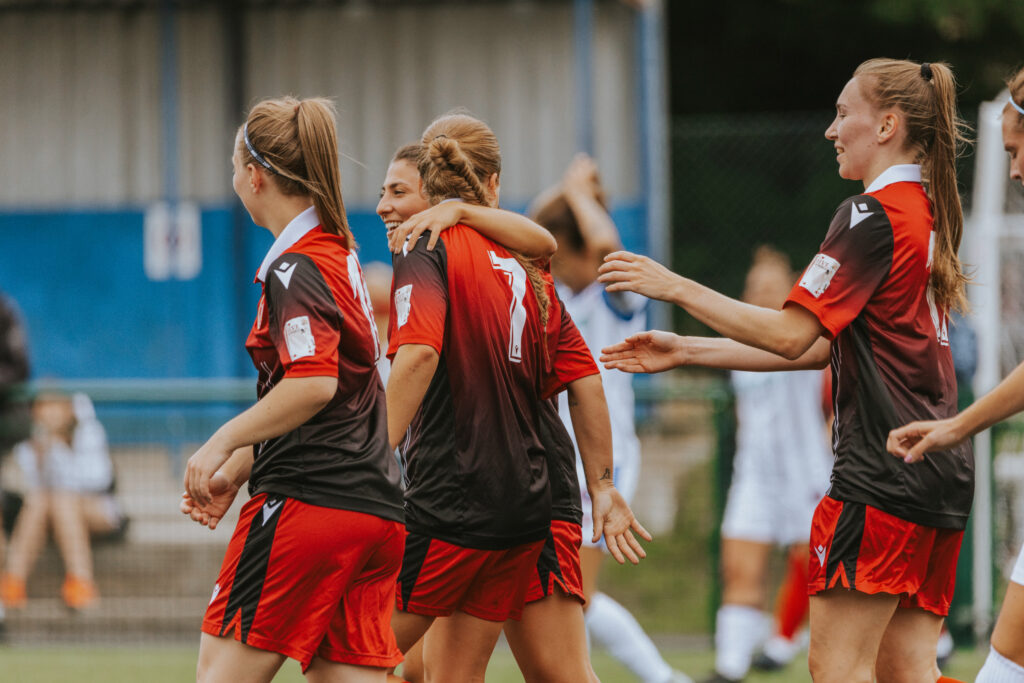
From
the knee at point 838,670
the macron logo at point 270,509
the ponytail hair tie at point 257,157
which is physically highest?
the ponytail hair tie at point 257,157

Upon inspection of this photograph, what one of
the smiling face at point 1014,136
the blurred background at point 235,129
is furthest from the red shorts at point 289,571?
the blurred background at point 235,129

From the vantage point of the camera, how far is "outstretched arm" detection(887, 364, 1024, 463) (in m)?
3.50

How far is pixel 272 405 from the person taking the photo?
11.8 feet

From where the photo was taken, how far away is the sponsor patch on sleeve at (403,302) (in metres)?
3.90

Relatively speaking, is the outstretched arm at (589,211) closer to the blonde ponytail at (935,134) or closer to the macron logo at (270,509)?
the blonde ponytail at (935,134)

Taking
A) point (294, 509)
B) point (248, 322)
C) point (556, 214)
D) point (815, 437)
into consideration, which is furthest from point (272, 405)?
point (248, 322)

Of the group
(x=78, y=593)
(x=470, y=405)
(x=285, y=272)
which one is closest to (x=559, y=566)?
(x=470, y=405)

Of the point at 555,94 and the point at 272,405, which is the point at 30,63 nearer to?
the point at 555,94

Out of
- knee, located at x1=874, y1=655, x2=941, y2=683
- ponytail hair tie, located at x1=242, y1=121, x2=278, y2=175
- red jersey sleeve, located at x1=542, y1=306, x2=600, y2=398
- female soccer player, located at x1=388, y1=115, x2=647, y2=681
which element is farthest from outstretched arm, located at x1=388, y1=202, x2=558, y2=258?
knee, located at x1=874, y1=655, x2=941, y2=683

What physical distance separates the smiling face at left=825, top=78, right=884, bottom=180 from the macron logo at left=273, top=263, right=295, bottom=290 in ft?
5.18

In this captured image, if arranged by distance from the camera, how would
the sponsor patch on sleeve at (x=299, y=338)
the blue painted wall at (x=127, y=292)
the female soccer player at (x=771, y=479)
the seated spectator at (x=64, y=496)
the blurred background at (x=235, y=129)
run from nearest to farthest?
the sponsor patch on sleeve at (x=299, y=338)
the female soccer player at (x=771, y=479)
the seated spectator at (x=64, y=496)
the blurred background at (x=235, y=129)
the blue painted wall at (x=127, y=292)

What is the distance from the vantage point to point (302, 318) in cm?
364

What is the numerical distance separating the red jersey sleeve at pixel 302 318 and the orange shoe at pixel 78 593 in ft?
17.1

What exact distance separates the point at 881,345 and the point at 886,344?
1 centimetres
